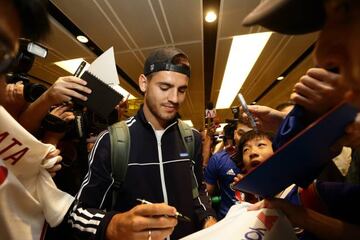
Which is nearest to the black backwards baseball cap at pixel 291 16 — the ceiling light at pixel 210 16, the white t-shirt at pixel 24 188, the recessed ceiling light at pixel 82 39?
the white t-shirt at pixel 24 188

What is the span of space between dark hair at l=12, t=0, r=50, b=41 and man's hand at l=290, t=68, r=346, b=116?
675mm

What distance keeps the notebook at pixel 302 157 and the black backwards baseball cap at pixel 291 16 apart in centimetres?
19

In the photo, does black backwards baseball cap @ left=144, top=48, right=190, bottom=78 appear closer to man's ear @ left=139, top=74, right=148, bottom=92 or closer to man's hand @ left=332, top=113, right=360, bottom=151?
man's ear @ left=139, top=74, right=148, bottom=92

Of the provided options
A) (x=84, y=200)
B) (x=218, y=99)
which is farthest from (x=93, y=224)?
(x=218, y=99)

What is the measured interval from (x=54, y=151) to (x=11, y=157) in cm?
13

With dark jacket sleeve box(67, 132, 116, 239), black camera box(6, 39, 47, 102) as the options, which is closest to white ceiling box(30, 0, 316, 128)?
black camera box(6, 39, 47, 102)

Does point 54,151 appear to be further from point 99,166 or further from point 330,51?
point 330,51

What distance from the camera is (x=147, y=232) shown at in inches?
28.2

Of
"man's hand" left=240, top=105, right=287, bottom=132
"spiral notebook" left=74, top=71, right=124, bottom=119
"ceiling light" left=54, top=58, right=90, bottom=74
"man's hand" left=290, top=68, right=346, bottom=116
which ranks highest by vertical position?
"ceiling light" left=54, top=58, right=90, bottom=74

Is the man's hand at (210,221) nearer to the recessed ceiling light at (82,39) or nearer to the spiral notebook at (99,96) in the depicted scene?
the spiral notebook at (99,96)

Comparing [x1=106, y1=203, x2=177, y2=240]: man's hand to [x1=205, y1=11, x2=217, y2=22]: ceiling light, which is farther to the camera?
[x1=205, y1=11, x2=217, y2=22]: ceiling light

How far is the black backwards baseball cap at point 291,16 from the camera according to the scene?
0.46 meters

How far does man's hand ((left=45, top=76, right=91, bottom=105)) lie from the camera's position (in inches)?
41.6

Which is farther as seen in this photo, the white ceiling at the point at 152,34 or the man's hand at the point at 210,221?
the white ceiling at the point at 152,34
